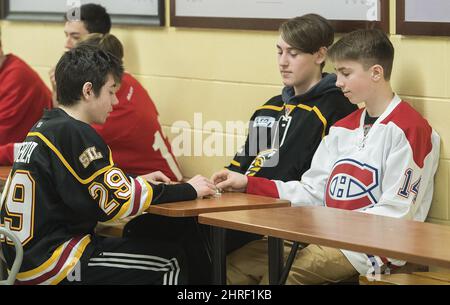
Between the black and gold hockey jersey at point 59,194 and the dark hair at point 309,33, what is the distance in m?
0.99

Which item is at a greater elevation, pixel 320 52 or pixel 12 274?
pixel 320 52

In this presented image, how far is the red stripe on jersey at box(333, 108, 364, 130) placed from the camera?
352cm

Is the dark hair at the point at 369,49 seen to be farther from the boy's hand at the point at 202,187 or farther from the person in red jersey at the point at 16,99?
the person in red jersey at the point at 16,99

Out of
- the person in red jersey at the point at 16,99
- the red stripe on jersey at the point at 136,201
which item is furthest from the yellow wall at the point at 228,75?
the red stripe on jersey at the point at 136,201

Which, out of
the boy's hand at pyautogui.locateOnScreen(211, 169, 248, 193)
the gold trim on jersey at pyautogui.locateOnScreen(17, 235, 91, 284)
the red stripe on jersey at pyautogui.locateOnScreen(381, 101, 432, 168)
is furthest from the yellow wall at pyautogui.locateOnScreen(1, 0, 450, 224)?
the gold trim on jersey at pyautogui.locateOnScreen(17, 235, 91, 284)

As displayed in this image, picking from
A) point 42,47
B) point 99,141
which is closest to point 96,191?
point 99,141

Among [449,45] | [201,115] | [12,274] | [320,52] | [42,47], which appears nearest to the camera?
[12,274]

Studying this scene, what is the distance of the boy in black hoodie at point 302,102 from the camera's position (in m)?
3.72

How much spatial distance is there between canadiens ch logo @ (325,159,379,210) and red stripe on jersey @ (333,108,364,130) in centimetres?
15

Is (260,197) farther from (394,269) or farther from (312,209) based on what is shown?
(394,269)

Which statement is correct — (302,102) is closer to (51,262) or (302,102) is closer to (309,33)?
(309,33)

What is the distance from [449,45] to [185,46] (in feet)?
5.02

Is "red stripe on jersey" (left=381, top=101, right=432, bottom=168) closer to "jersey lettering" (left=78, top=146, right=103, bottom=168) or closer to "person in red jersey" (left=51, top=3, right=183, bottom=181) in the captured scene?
"jersey lettering" (left=78, top=146, right=103, bottom=168)

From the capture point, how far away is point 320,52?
376cm
